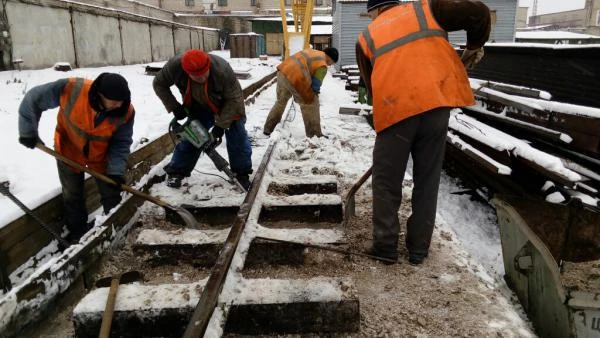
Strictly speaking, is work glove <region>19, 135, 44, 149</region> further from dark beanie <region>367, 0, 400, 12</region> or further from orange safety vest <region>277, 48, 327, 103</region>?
orange safety vest <region>277, 48, 327, 103</region>

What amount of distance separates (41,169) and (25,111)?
3.42 ft

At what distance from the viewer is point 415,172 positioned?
9.64 ft

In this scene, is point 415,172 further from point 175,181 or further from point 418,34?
point 175,181

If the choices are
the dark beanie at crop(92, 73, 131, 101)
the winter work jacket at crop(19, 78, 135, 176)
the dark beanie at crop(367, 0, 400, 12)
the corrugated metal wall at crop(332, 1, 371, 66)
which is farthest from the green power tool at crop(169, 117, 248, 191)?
the corrugated metal wall at crop(332, 1, 371, 66)

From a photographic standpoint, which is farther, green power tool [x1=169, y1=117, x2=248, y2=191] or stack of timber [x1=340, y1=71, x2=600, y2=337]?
green power tool [x1=169, y1=117, x2=248, y2=191]

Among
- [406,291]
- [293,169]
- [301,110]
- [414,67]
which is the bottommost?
[406,291]

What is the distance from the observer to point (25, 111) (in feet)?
10.7

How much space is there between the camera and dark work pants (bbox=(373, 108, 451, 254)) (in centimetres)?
275

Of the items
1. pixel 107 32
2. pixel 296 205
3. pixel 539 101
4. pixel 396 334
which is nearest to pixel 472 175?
pixel 539 101

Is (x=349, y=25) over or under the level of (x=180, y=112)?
over

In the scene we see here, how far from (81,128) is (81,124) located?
3 cm

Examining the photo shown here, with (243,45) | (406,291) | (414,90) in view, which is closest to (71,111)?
(414,90)

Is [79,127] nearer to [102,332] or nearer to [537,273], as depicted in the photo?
[102,332]

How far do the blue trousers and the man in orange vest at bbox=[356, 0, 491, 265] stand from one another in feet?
6.59
